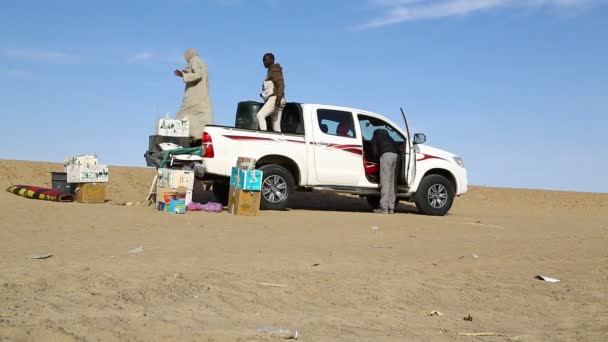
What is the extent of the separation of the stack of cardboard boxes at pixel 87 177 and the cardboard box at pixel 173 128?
1151mm

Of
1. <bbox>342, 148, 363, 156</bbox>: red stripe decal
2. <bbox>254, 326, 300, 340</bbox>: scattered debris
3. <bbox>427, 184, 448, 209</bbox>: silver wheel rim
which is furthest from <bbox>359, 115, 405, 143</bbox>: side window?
<bbox>254, 326, 300, 340</bbox>: scattered debris

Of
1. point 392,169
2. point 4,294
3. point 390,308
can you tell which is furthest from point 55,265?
point 392,169

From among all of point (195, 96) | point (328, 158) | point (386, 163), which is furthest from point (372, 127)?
point (195, 96)

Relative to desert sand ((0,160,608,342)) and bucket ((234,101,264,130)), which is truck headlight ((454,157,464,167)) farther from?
bucket ((234,101,264,130))

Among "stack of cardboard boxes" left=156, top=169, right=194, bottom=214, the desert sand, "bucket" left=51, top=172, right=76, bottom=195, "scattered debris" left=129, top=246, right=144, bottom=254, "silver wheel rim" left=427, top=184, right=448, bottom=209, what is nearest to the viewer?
the desert sand

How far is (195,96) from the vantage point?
13.8m

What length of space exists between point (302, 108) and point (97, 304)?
8.72m

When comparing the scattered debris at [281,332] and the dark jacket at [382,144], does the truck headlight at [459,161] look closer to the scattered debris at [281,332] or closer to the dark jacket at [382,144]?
the dark jacket at [382,144]

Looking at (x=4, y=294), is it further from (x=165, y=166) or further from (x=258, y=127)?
(x=258, y=127)

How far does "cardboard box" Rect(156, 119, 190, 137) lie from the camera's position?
12.7 metres

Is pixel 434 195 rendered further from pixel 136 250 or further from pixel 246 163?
pixel 136 250

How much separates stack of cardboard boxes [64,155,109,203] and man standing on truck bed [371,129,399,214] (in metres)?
4.96

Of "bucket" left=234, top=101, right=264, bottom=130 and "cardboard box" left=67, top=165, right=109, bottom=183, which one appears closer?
"cardboard box" left=67, top=165, right=109, bottom=183

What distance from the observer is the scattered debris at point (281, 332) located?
→ 4.49 meters
